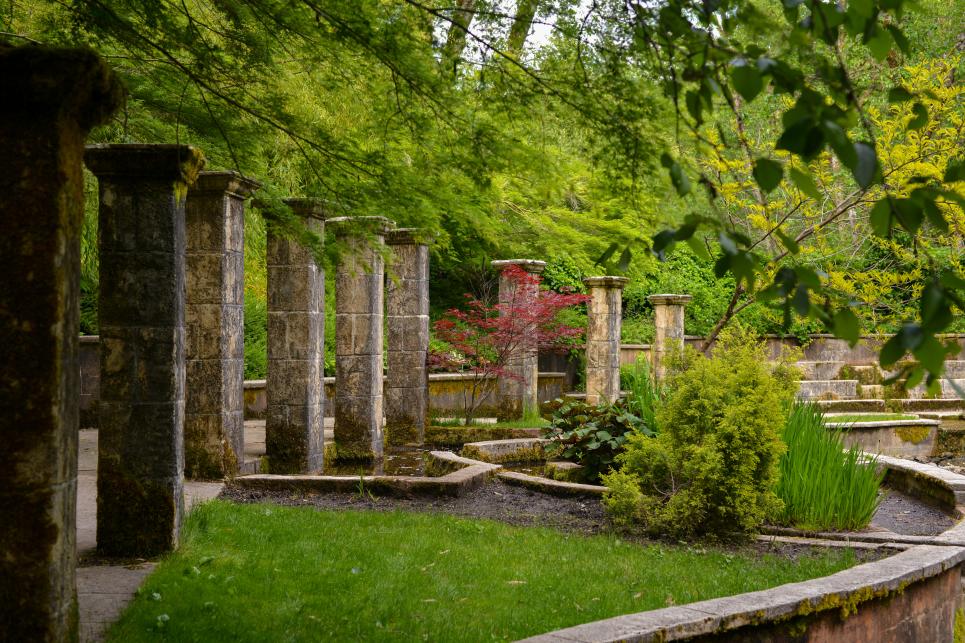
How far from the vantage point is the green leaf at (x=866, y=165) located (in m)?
2.03

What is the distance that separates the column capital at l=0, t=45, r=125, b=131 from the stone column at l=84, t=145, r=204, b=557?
228 cm

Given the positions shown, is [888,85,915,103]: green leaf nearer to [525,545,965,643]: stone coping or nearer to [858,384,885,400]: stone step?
[525,545,965,643]: stone coping

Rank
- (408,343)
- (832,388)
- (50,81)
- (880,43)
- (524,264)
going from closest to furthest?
(880,43) → (50,81) → (408,343) → (524,264) → (832,388)

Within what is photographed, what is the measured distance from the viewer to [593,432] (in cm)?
1035

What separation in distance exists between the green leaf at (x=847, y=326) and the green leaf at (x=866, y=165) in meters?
0.39

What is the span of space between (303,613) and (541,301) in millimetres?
10592

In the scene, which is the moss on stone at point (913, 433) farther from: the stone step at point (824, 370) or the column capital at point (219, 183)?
the column capital at point (219, 183)

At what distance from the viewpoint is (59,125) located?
10.6 feet

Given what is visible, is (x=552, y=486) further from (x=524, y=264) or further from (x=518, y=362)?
→ (x=524, y=264)

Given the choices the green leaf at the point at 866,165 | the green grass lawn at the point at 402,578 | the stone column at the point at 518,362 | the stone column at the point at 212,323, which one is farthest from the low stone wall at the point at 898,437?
the green leaf at the point at 866,165

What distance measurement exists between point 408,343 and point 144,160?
28.1ft

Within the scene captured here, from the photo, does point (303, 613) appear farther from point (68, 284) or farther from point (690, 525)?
point (690, 525)

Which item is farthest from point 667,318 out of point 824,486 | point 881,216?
point 881,216

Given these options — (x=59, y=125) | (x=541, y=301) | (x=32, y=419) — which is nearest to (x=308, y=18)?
(x=59, y=125)
